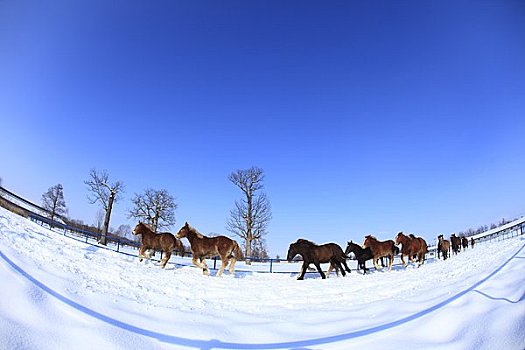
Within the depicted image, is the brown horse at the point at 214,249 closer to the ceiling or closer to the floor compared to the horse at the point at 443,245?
closer to the floor

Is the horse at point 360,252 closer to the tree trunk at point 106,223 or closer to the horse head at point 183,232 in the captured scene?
the horse head at point 183,232

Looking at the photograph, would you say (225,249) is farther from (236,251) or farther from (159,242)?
(159,242)

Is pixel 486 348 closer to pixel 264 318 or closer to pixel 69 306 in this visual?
pixel 264 318

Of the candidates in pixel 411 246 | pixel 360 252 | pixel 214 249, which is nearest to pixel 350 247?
pixel 360 252

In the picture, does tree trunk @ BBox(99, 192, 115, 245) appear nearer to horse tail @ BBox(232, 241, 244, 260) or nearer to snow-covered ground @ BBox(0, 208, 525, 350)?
horse tail @ BBox(232, 241, 244, 260)

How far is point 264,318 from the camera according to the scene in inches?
155

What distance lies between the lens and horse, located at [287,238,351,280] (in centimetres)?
1112

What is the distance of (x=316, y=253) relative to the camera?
36.9 feet

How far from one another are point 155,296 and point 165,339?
2.47 meters

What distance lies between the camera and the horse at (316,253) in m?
11.1

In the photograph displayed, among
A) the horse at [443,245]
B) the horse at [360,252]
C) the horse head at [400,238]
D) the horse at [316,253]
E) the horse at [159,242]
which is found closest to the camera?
the horse at [316,253]

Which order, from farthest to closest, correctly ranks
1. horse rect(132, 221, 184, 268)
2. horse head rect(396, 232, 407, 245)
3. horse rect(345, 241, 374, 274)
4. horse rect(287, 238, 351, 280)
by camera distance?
horse head rect(396, 232, 407, 245), horse rect(345, 241, 374, 274), horse rect(132, 221, 184, 268), horse rect(287, 238, 351, 280)

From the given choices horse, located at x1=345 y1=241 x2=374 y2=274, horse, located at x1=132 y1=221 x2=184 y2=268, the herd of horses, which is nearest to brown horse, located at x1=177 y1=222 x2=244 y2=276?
the herd of horses

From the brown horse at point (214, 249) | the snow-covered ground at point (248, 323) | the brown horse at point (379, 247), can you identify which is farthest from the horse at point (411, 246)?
the snow-covered ground at point (248, 323)
